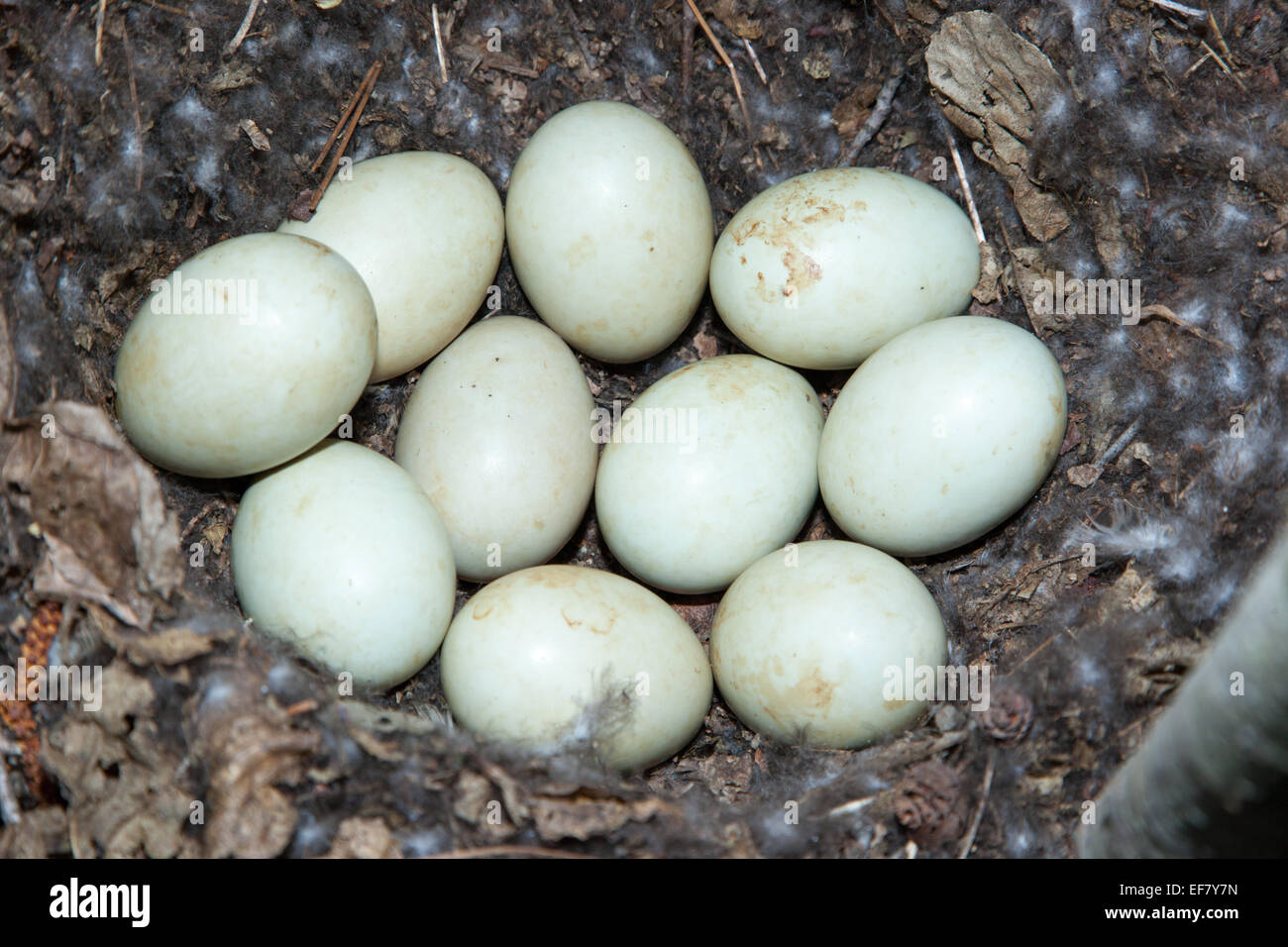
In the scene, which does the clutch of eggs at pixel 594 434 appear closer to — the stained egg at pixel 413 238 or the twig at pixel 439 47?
the stained egg at pixel 413 238

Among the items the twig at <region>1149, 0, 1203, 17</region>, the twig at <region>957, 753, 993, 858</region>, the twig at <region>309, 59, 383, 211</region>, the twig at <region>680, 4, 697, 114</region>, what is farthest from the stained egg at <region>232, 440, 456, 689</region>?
the twig at <region>1149, 0, 1203, 17</region>

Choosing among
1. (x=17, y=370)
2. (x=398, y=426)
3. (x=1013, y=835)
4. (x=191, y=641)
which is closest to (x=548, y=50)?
(x=398, y=426)

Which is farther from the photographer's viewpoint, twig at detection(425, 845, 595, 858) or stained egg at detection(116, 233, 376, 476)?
stained egg at detection(116, 233, 376, 476)

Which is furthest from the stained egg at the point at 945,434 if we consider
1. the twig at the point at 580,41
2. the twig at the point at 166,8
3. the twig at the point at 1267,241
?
the twig at the point at 166,8

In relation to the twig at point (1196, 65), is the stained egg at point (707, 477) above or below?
below

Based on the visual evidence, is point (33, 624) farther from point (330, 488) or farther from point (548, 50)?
point (548, 50)

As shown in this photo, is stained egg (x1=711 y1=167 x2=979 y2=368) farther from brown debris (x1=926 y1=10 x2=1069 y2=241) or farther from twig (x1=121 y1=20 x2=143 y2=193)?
twig (x1=121 y1=20 x2=143 y2=193)

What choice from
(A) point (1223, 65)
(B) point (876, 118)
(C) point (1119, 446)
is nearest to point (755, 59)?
(B) point (876, 118)
